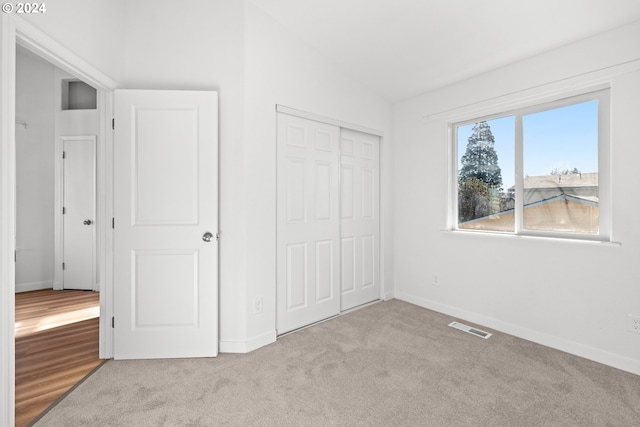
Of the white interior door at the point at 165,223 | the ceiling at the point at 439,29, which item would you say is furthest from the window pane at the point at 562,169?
the white interior door at the point at 165,223

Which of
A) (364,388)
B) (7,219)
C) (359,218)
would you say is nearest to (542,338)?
(364,388)

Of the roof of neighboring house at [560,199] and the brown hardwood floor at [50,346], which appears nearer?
the brown hardwood floor at [50,346]

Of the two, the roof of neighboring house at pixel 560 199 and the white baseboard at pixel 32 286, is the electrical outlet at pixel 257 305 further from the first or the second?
the white baseboard at pixel 32 286

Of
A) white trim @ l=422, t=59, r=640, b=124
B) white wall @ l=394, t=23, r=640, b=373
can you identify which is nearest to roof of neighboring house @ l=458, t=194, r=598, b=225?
white wall @ l=394, t=23, r=640, b=373

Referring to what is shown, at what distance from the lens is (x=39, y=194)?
14.1 ft

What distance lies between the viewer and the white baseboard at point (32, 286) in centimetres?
420

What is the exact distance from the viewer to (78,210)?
4.33 metres

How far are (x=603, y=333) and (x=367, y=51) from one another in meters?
3.05

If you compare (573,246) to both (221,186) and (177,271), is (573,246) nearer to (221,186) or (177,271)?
(221,186)

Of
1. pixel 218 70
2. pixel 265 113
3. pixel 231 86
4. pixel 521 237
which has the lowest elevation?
pixel 521 237

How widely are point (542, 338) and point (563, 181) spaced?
4.50ft

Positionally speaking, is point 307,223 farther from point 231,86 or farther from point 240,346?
point 231,86

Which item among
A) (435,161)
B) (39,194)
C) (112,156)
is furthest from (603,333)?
(39,194)

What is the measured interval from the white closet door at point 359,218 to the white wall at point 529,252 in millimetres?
346
